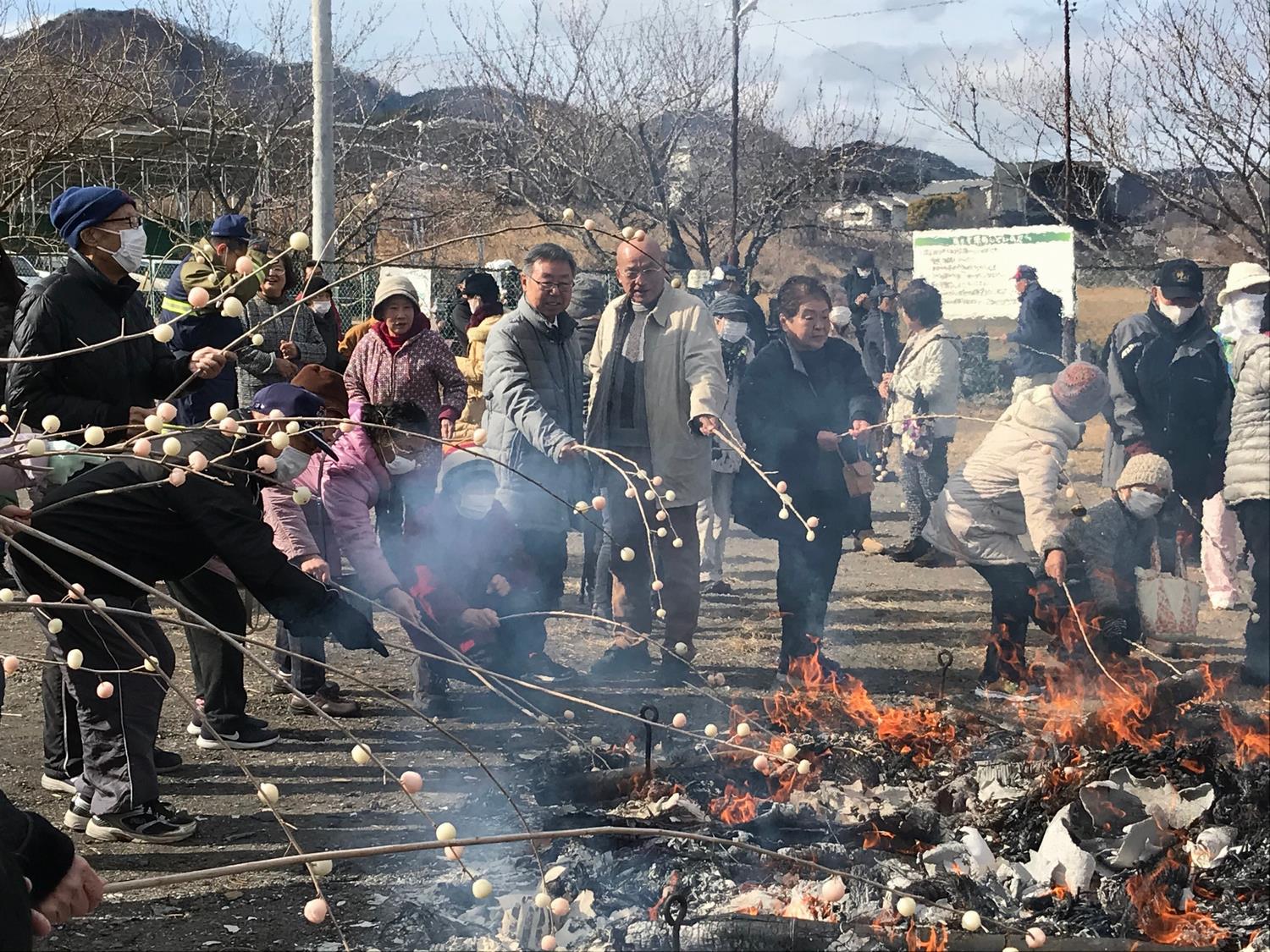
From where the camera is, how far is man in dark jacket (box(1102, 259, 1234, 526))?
8352 millimetres

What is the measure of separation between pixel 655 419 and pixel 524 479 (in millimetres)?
2189

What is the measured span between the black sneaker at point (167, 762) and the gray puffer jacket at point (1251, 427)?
5761 mm

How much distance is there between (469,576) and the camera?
255 inches

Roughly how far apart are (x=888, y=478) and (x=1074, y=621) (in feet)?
25.7

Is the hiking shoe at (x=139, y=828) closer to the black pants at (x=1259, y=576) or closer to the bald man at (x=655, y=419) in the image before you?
the bald man at (x=655, y=419)

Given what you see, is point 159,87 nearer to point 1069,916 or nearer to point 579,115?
point 579,115

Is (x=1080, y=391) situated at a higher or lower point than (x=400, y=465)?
higher

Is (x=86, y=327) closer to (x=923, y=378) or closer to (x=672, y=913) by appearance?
(x=672, y=913)

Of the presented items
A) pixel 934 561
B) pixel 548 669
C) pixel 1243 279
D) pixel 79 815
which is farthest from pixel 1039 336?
pixel 79 815

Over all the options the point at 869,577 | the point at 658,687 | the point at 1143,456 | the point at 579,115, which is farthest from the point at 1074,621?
the point at 579,115

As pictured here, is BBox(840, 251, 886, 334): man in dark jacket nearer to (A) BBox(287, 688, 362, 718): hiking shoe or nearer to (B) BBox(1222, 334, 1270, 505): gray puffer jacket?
(B) BBox(1222, 334, 1270, 505): gray puffer jacket

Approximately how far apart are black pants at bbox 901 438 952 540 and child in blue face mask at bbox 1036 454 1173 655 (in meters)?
2.69

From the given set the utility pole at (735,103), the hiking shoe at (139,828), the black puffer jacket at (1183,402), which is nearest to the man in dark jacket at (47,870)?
the hiking shoe at (139,828)

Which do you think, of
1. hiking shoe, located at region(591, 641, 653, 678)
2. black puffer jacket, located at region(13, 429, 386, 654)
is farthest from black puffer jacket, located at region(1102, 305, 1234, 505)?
black puffer jacket, located at region(13, 429, 386, 654)
